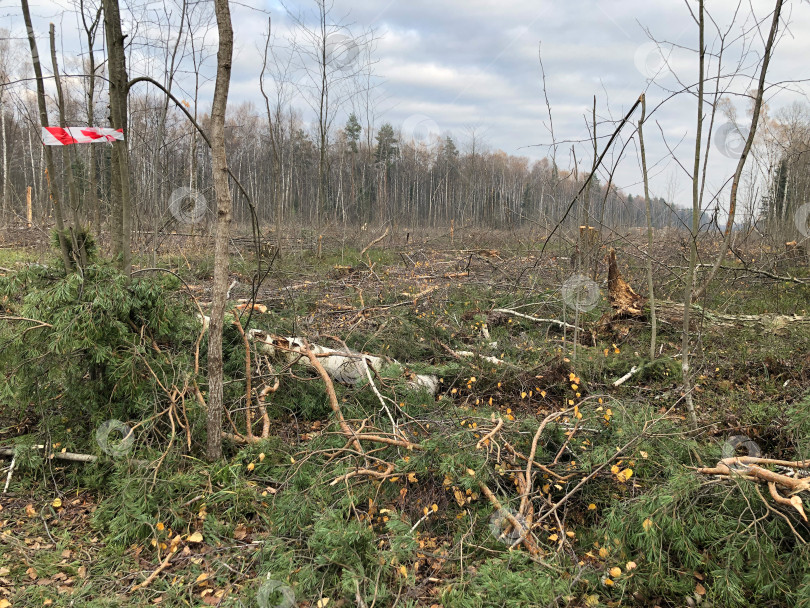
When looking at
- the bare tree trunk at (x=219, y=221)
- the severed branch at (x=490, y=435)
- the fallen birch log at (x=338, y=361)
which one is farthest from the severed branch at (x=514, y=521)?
the bare tree trunk at (x=219, y=221)

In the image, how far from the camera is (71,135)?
3670mm

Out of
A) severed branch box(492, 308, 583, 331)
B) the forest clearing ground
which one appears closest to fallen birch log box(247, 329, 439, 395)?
the forest clearing ground

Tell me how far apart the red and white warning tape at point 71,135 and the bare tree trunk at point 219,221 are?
1.31 m

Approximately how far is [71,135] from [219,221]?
169 cm

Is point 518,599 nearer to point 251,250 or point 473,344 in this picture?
point 473,344

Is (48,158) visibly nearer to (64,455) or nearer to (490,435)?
(64,455)

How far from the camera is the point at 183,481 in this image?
10.1ft

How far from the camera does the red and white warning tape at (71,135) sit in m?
3.61

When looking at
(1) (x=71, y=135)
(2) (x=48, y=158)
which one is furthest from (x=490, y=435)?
(2) (x=48, y=158)

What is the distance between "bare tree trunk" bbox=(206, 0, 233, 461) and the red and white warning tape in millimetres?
1313

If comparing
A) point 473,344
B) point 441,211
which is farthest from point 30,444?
point 441,211

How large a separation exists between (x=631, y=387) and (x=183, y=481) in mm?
4103

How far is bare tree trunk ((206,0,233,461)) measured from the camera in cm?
292

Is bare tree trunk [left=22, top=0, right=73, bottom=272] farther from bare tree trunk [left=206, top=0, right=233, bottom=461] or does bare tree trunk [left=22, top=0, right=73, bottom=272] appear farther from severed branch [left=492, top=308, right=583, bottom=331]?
severed branch [left=492, top=308, right=583, bottom=331]
